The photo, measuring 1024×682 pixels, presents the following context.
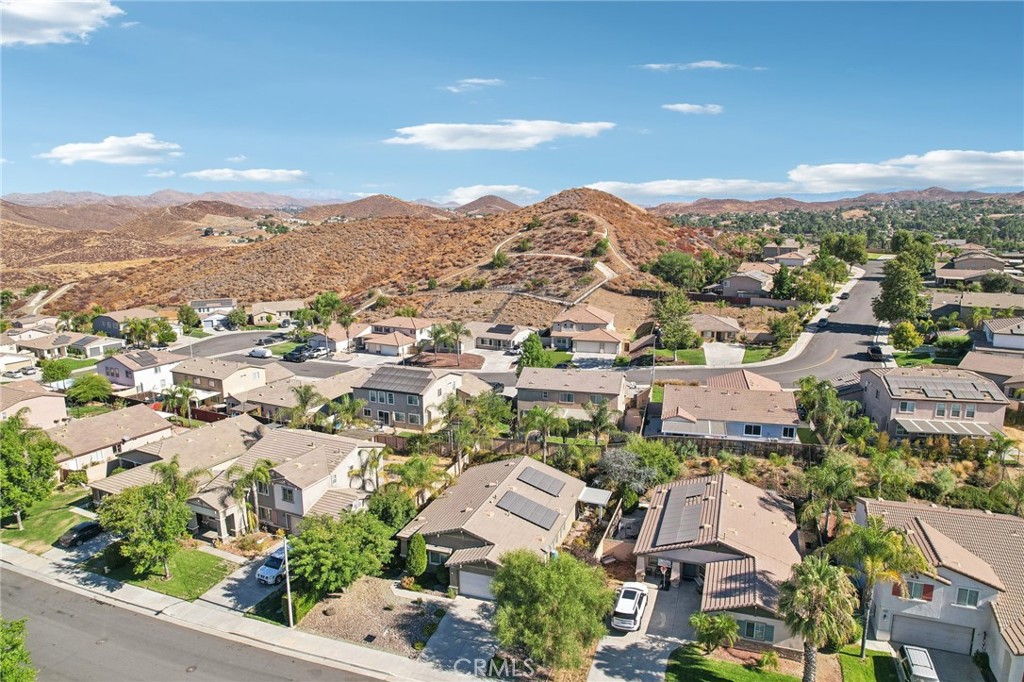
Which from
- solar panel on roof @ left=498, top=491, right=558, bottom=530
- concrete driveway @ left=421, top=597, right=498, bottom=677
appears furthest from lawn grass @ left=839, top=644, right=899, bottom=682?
concrete driveway @ left=421, top=597, right=498, bottom=677

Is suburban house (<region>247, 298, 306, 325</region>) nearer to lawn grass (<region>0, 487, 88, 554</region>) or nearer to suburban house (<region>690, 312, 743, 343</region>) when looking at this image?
lawn grass (<region>0, 487, 88, 554</region>)

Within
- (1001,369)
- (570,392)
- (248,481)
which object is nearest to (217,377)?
(248,481)

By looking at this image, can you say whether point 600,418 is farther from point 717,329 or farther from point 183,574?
point 717,329

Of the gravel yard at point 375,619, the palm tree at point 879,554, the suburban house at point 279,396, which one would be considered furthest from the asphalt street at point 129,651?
the suburban house at point 279,396

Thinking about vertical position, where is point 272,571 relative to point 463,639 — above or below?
above

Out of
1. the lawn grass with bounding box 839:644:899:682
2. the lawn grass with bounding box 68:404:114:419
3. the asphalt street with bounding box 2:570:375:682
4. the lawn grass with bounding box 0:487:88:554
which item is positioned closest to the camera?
the lawn grass with bounding box 839:644:899:682

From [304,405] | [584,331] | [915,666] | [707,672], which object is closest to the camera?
[915,666]

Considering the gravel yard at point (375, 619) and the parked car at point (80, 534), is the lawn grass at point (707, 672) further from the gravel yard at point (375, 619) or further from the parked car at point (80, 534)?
the parked car at point (80, 534)
